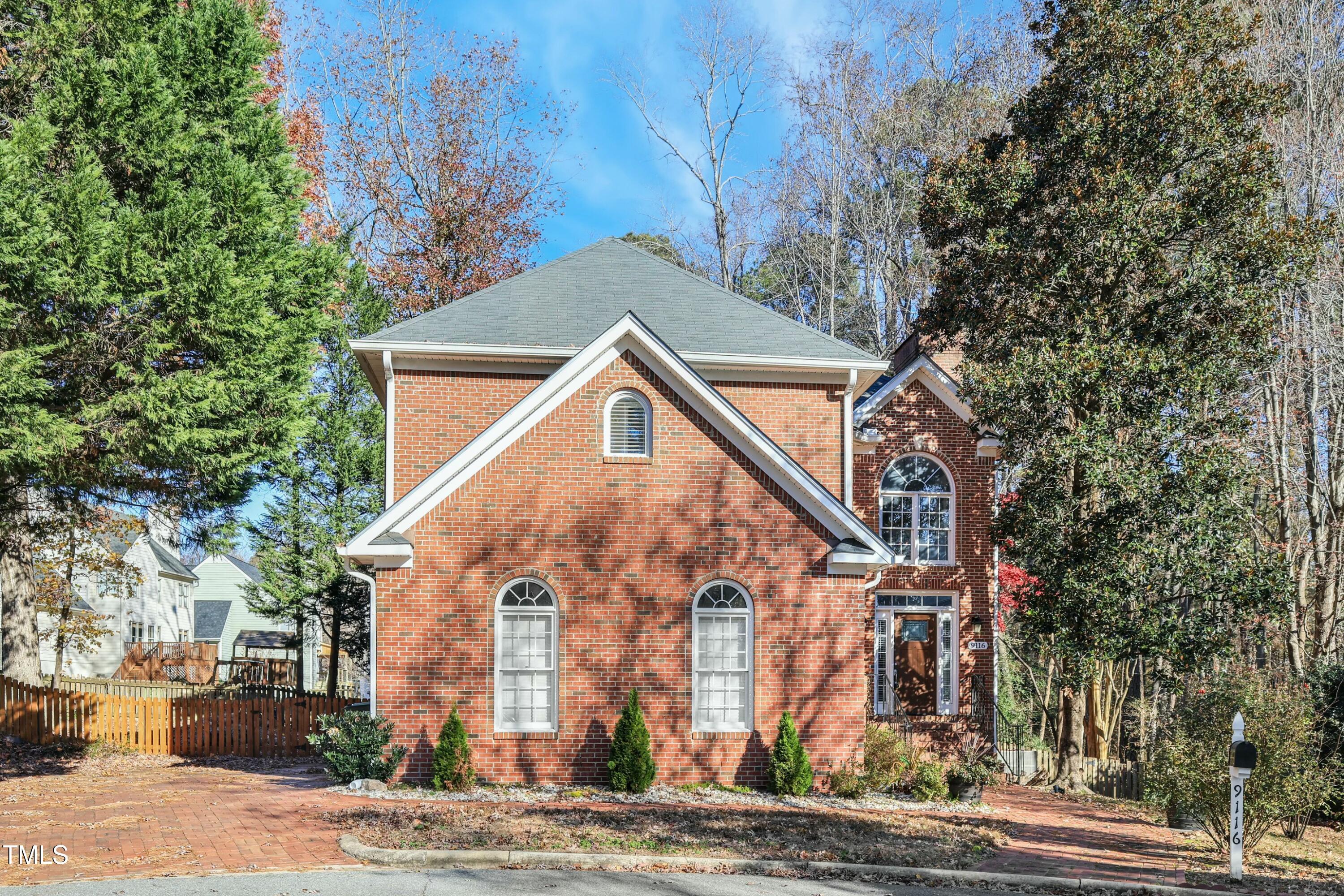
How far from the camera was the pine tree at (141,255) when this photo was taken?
1259 centimetres

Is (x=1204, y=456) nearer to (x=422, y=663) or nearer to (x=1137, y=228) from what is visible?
(x=1137, y=228)

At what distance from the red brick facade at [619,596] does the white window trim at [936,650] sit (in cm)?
440

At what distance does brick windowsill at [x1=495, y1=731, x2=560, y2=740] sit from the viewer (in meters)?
14.4

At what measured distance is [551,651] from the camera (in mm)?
14727

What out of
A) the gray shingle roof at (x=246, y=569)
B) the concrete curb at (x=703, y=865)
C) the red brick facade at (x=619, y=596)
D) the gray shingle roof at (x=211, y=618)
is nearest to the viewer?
the concrete curb at (x=703, y=865)

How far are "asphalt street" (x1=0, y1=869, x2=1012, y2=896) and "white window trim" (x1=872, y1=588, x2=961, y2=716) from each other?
9181mm

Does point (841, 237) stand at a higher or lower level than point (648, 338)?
higher

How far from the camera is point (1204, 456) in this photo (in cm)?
1592

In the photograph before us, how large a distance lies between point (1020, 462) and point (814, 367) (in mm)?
4069

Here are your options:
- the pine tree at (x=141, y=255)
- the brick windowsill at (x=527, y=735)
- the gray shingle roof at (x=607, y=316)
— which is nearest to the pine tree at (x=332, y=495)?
the gray shingle roof at (x=607, y=316)

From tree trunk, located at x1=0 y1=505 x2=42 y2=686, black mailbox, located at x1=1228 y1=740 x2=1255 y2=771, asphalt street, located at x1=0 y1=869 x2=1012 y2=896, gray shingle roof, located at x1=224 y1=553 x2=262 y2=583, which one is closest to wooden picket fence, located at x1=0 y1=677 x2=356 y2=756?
tree trunk, located at x1=0 y1=505 x2=42 y2=686

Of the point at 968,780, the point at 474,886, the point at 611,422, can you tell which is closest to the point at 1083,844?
the point at 968,780

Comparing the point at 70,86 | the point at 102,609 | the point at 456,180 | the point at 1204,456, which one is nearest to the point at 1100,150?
the point at 1204,456

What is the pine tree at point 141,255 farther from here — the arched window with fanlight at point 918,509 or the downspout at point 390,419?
the arched window with fanlight at point 918,509
